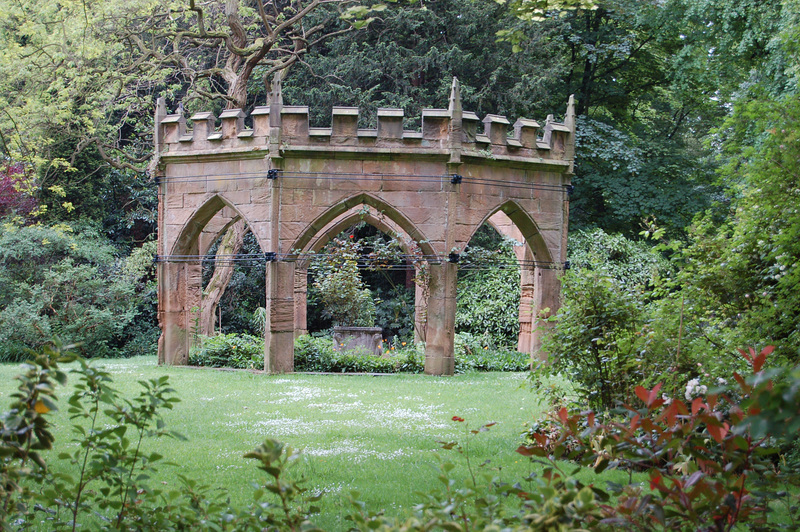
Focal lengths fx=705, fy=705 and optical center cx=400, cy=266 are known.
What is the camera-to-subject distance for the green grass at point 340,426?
4734 mm

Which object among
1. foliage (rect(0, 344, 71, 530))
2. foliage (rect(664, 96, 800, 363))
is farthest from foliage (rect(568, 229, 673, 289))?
foliage (rect(0, 344, 71, 530))

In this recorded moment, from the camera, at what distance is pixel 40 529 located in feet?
12.1

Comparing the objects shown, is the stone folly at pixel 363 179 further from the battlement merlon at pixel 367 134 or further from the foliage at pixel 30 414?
the foliage at pixel 30 414

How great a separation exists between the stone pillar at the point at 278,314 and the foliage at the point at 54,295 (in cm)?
617

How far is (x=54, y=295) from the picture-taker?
1548cm

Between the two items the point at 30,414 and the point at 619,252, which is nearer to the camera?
the point at 30,414

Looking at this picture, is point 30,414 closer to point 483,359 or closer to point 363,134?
point 363,134

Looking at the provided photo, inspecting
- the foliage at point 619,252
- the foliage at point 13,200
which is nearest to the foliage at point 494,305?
the foliage at point 619,252

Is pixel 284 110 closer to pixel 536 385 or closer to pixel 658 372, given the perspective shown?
pixel 536 385

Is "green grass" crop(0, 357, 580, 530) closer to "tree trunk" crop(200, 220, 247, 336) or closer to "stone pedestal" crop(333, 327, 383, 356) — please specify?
"stone pedestal" crop(333, 327, 383, 356)

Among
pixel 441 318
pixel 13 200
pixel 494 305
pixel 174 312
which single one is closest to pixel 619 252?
pixel 494 305

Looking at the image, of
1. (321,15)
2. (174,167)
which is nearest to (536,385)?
(174,167)

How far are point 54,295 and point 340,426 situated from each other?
1118 centimetres

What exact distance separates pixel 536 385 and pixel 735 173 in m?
2.24
